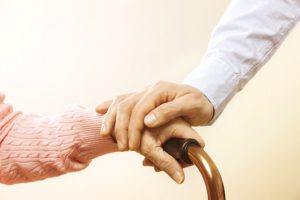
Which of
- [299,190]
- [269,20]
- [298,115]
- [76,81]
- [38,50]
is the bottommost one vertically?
[299,190]

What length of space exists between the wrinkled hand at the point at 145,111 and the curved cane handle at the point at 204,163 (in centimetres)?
8

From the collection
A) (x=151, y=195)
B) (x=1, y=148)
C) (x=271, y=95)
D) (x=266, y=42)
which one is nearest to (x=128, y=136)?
(x=1, y=148)

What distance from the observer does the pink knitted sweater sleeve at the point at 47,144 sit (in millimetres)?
638

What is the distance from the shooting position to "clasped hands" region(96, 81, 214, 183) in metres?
0.60

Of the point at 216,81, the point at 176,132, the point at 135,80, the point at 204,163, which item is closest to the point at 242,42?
the point at 216,81

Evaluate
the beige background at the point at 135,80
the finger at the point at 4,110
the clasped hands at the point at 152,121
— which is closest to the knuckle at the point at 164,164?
the clasped hands at the point at 152,121

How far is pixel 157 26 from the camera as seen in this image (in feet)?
4.22

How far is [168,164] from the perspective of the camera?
1.86ft

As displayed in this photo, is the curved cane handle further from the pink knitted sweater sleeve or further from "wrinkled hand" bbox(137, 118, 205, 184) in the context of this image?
the pink knitted sweater sleeve

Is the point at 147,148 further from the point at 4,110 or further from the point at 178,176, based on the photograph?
the point at 4,110

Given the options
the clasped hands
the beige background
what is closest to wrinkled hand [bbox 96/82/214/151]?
the clasped hands

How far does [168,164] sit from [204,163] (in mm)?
→ 105

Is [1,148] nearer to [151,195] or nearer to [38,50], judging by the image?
[38,50]

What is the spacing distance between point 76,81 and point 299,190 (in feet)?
2.76
